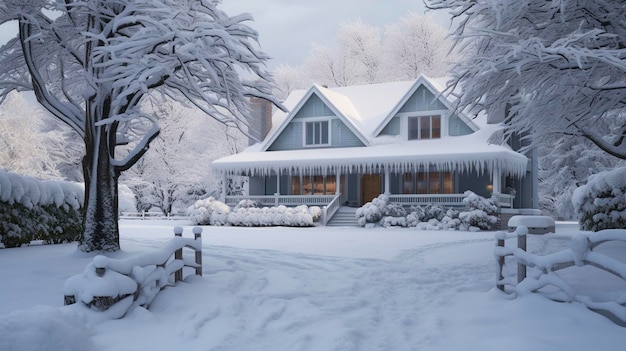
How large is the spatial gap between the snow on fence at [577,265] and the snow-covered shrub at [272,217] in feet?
60.1

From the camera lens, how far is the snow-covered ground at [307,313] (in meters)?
5.80

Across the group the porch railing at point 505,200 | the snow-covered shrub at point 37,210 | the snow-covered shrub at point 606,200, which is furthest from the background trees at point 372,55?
the snow-covered shrub at point 37,210

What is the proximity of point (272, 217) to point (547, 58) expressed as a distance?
64.6 ft

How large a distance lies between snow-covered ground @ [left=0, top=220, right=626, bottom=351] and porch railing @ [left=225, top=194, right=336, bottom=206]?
17767mm

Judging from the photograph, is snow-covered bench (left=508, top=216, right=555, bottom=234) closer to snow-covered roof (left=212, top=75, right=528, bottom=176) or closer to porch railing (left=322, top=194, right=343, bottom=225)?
snow-covered roof (left=212, top=75, right=528, bottom=176)

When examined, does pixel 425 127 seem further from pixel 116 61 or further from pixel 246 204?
pixel 116 61

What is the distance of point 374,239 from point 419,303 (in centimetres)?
968

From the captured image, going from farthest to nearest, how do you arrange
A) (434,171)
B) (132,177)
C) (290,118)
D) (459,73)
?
(132,177) < (290,118) < (434,171) < (459,73)

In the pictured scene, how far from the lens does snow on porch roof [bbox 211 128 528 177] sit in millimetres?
24719

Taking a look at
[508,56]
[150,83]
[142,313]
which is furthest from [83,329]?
[508,56]

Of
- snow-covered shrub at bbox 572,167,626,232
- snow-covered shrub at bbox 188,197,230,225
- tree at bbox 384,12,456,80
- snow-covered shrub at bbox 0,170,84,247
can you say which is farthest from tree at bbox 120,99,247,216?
snow-covered shrub at bbox 572,167,626,232

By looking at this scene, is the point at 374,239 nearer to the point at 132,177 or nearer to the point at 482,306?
the point at 482,306

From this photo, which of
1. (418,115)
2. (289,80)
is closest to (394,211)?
(418,115)

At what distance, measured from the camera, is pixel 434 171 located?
2838 centimetres
